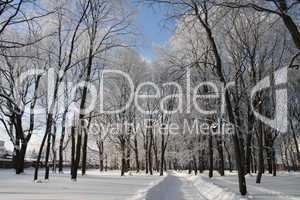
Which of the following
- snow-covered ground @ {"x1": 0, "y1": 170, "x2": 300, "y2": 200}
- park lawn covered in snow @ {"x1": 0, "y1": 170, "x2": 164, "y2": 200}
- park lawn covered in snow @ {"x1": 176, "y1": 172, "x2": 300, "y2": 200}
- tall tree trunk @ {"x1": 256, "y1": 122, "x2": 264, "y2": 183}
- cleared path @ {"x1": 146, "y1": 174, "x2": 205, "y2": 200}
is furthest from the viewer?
tall tree trunk @ {"x1": 256, "y1": 122, "x2": 264, "y2": 183}

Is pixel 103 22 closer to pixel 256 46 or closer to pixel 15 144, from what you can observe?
pixel 256 46

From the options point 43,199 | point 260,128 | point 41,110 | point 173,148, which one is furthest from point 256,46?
point 173,148

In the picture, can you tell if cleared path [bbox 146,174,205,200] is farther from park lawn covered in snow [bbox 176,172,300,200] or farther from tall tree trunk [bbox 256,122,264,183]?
tall tree trunk [bbox 256,122,264,183]

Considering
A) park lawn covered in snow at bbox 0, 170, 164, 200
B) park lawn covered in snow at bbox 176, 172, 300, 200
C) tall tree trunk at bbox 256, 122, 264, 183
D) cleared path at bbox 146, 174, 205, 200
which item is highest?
tall tree trunk at bbox 256, 122, 264, 183

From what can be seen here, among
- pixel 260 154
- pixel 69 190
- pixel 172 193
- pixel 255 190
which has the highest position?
pixel 260 154

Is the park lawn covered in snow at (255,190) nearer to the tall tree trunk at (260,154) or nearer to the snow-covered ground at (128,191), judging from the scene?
the snow-covered ground at (128,191)

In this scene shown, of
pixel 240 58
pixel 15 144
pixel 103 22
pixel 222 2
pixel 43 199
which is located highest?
pixel 103 22

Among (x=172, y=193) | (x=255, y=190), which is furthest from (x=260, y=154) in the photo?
(x=172, y=193)

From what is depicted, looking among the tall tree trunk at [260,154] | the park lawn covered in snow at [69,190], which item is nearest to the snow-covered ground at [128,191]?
the park lawn covered in snow at [69,190]

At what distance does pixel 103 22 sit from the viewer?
26.4 meters

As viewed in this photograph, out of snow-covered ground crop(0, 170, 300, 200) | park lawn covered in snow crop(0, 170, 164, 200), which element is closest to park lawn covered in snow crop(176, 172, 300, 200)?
snow-covered ground crop(0, 170, 300, 200)

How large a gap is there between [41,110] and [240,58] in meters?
21.9

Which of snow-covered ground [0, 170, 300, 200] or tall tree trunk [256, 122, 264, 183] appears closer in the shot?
snow-covered ground [0, 170, 300, 200]

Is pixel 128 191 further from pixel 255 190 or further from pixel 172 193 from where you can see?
pixel 255 190
